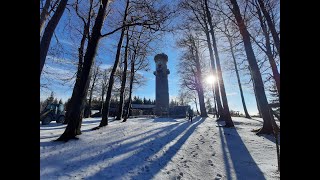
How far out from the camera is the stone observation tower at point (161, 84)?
3521cm

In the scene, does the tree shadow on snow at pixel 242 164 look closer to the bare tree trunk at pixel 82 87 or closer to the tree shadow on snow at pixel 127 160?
the tree shadow on snow at pixel 127 160

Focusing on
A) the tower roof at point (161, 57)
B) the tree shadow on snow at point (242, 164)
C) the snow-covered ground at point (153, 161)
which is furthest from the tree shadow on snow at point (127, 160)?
the tower roof at point (161, 57)

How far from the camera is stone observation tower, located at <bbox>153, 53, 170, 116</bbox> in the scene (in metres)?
35.2

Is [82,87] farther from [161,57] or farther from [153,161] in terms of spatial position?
[161,57]

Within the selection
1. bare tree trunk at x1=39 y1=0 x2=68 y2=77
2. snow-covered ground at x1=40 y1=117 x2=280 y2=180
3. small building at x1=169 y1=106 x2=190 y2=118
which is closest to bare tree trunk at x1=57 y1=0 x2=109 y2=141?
snow-covered ground at x1=40 y1=117 x2=280 y2=180

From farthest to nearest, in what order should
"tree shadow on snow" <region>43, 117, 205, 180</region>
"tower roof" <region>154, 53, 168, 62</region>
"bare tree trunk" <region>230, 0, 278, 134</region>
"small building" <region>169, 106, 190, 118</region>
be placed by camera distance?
"tower roof" <region>154, 53, 168, 62</region>
"small building" <region>169, 106, 190, 118</region>
"bare tree trunk" <region>230, 0, 278, 134</region>
"tree shadow on snow" <region>43, 117, 205, 180</region>

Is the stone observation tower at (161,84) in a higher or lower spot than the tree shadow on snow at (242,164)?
higher

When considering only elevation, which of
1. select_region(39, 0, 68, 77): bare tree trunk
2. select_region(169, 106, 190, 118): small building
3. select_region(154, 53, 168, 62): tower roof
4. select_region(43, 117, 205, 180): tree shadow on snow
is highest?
select_region(154, 53, 168, 62): tower roof

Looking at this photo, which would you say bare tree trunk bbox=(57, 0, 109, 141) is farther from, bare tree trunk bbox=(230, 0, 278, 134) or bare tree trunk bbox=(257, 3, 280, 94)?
bare tree trunk bbox=(257, 3, 280, 94)

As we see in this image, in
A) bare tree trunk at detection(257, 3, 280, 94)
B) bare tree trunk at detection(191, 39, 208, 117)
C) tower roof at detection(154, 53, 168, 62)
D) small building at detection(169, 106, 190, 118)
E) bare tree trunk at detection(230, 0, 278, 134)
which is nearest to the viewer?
bare tree trunk at detection(230, 0, 278, 134)

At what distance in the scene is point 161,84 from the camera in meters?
36.8

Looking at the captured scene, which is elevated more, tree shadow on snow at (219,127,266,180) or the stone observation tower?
the stone observation tower

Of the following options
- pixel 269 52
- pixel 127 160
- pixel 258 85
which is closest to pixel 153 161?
pixel 127 160
